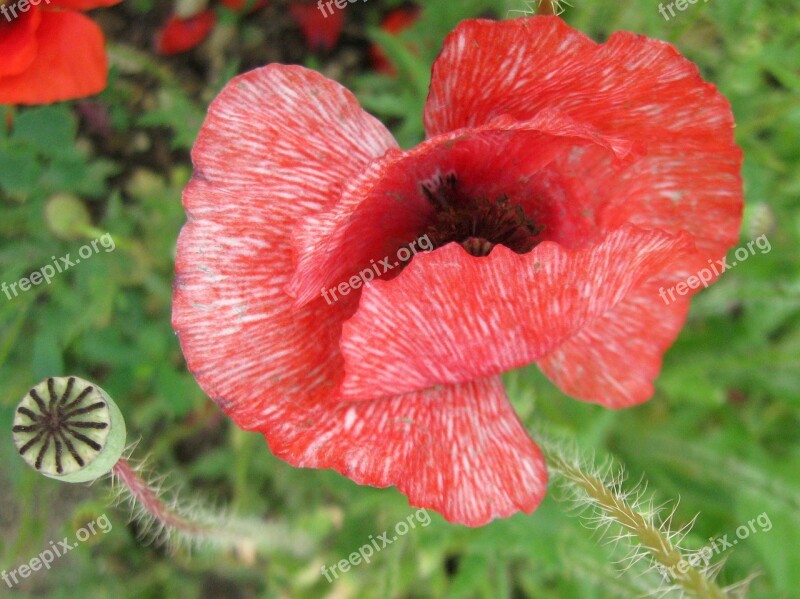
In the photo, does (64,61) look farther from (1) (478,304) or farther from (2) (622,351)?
(2) (622,351)

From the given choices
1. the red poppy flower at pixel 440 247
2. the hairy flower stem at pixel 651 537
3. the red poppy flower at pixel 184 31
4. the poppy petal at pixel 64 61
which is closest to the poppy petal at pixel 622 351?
the red poppy flower at pixel 440 247

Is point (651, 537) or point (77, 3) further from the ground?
point (77, 3)

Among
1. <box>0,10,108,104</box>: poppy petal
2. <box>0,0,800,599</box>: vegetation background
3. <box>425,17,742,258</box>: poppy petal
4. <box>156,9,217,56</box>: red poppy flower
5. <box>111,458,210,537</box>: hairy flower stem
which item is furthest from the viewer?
<box>156,9,217,56</box>: red poppy flower

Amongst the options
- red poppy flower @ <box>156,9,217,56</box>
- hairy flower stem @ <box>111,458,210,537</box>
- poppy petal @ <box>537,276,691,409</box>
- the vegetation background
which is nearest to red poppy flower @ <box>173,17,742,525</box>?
poppy petal @ <box>537,276,691,409</box>

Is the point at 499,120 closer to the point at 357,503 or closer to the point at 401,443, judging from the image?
the point at 401,443

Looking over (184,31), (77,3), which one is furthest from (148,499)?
(184,31)

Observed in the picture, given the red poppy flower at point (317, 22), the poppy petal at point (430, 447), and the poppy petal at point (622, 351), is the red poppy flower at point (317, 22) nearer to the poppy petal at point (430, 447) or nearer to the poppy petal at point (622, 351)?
the poppy petal at point (622, 351)

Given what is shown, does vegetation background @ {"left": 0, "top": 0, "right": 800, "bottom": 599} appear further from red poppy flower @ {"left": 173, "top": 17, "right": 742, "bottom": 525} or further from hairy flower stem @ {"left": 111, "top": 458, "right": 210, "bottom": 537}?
red poppy flower @ {"left": 173, "top": 17, "right": 742, "bottom": 525}
